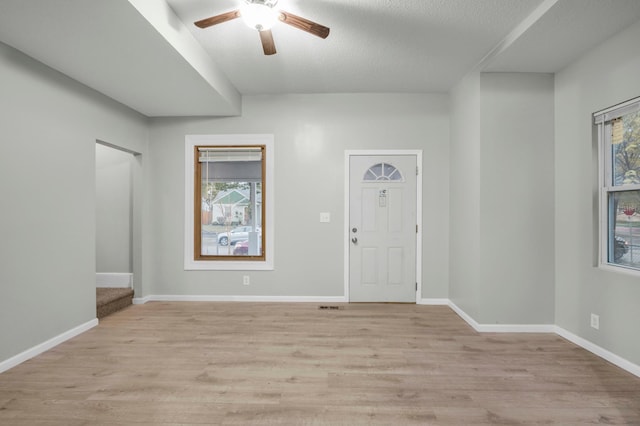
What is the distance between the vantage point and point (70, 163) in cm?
293

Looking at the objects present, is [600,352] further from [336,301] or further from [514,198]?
[336,301]

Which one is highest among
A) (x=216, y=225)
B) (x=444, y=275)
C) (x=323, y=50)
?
(x=323, y=50)

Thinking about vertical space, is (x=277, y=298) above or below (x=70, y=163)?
below

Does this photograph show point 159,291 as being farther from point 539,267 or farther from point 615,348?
point 615,348

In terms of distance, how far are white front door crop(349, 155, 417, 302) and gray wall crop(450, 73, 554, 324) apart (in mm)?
964

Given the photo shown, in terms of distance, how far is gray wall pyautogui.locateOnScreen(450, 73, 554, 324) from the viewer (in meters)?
3.07

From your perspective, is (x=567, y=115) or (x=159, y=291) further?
(x=159, y=291)

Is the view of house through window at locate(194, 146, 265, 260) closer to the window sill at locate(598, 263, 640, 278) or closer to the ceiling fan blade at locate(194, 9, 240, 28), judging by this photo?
the ceiling fan blade at locate(194, 9, 240, 28)

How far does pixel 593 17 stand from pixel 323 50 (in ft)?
6.70

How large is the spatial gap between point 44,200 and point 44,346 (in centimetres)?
126

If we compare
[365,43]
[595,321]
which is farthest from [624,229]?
[365,43]

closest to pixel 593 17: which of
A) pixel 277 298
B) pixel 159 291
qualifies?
pixel 277 298

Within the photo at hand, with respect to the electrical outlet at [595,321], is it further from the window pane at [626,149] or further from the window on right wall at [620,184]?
the window pane at [626,149]

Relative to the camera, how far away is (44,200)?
267cm
